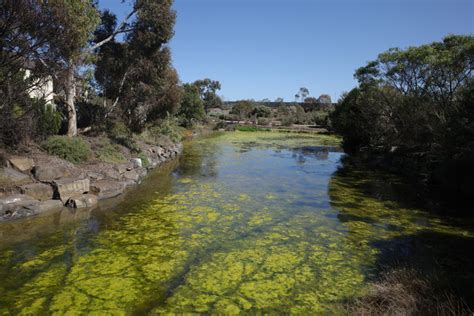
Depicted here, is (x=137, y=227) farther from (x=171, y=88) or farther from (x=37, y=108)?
(x=171, y=88)

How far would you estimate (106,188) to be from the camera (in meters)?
13.6

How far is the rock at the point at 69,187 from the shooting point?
11.9m

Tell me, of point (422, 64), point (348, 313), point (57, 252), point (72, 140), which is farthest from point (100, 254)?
point (422, 64)

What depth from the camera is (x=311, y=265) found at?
316 inches

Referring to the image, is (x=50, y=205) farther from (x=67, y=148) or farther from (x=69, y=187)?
(x=67, y=148)

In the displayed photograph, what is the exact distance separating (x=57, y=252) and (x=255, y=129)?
55064 millimetres

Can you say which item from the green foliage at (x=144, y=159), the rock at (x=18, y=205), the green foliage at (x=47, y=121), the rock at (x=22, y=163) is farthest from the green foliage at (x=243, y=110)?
the rock at (x=18, y=205)

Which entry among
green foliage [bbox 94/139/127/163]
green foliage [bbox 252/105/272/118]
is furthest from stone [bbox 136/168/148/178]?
green foliage [bbox 252/105/272/118]

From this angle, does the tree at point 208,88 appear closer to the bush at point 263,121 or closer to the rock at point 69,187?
the bush at point 263,121

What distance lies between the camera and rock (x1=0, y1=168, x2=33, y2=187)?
11.2 meters

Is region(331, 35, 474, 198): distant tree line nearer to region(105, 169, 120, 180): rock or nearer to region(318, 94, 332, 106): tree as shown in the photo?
region(105, 169, 120, 180): rock

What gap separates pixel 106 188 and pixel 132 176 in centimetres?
262

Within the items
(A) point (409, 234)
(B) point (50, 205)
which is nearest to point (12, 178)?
(B) point (50, 205)

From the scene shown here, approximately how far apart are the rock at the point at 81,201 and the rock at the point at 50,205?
0.89 feet
